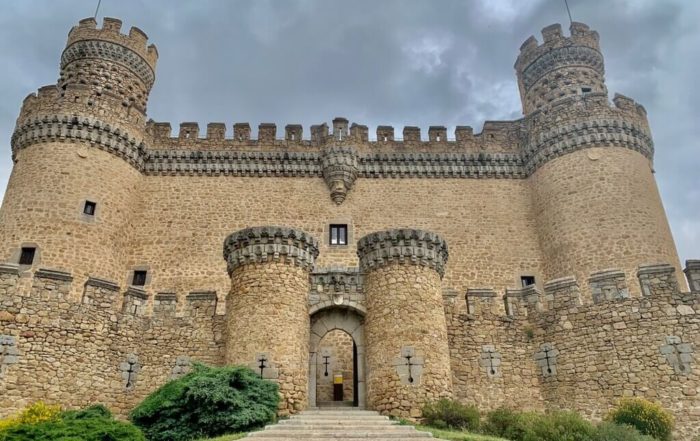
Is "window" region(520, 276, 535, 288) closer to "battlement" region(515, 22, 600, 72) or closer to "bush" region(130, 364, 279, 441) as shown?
"battlement" region(515, 22, 600, 72)

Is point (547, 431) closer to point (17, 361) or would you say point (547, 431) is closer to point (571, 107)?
point (17, 361)

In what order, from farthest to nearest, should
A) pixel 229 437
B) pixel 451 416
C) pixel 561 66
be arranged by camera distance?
1. pixel 561 66
2. pixel 451 416
3. pixel 229 437

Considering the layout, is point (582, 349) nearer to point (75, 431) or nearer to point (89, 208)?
point (75, 431)

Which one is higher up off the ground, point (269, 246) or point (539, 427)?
point (269, 246)

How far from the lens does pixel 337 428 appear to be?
9.73m

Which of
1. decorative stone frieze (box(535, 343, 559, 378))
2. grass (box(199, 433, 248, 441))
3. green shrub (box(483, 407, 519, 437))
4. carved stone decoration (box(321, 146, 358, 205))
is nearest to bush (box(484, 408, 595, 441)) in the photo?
green shrub (box(483, 407, 519, 437))

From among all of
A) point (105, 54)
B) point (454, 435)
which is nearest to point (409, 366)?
point (454, 435)

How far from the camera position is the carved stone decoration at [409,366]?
11.5 m

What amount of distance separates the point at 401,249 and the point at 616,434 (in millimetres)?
5599

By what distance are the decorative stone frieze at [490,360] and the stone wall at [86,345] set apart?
243 inches

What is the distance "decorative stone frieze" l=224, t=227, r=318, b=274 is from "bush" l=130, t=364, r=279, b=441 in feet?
8.97

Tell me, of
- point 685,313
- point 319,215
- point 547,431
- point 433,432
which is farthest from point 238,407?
point 319,215

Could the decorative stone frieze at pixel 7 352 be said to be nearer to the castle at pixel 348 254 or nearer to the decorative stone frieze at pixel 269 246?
the castle at pixel 348 254

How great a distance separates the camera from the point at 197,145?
21938 millimetres
